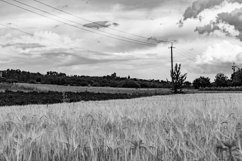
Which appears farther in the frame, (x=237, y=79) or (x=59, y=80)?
(x=237, y=79)

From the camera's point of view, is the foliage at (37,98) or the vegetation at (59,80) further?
the vegetation at (59,80)

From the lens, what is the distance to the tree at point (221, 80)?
4104 inches

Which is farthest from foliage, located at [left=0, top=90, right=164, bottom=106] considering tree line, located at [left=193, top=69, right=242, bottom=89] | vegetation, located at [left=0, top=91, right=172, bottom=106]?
tree line, located at [left=193, top=69, right=242, bottom=89]

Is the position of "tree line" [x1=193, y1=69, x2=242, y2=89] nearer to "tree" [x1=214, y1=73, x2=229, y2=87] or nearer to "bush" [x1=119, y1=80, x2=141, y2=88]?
"tree" [x1=214, y1=73, x2=229, y2=87]

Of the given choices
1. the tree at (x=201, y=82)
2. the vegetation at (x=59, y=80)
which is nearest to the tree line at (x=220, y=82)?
the tree at (x=201, y=82)

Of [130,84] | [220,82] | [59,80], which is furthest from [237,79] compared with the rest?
[59,80]

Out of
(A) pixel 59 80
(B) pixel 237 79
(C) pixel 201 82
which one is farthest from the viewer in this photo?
(C) pixel 201 82

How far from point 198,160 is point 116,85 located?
2796 inches

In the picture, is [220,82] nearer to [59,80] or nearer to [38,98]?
[59,80]

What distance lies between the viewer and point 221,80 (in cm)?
10688

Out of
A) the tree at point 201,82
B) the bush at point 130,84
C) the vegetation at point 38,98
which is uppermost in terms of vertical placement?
the tree at point 201,82

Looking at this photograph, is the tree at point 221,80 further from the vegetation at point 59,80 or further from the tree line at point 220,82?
the vegetation at point 59,80

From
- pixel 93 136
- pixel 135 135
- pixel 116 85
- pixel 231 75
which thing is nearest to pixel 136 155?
pixel 135 135

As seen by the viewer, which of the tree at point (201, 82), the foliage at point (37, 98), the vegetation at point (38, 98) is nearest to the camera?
the vegetation at point (38, 98)
